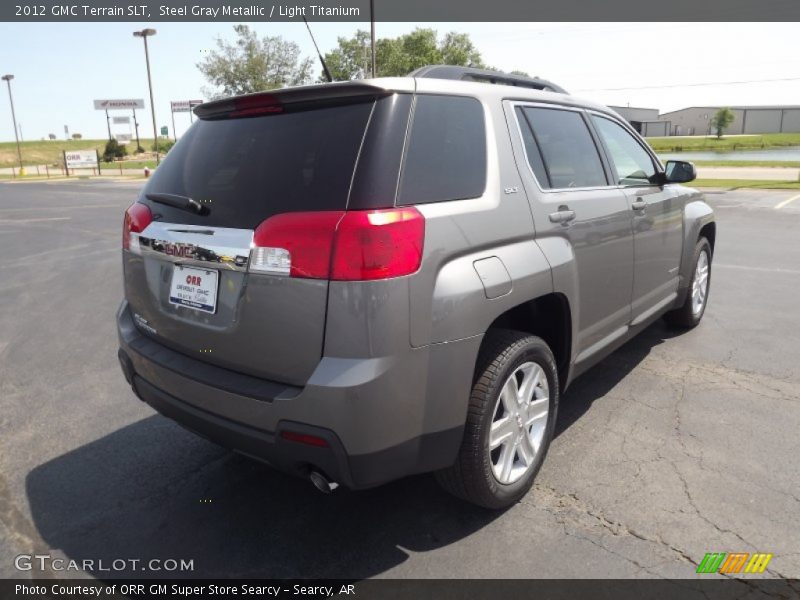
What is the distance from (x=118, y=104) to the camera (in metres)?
65.8

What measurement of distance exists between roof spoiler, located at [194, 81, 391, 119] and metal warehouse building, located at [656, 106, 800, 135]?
138290mm

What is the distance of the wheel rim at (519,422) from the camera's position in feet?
8.54

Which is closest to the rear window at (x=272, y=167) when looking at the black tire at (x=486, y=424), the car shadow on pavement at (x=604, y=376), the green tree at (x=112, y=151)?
the black tire at (x=486, y=424)

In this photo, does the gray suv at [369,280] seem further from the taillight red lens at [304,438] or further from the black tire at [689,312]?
the black tire at [689,312]

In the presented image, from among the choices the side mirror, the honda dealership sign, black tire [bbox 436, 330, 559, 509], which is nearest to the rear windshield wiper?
black tire [bbox 436, 330, 559, 509]

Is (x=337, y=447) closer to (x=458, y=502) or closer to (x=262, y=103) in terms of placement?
(x=458, y=502)

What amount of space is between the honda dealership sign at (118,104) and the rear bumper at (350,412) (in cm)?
7246

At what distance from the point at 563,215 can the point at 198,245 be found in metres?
1.73

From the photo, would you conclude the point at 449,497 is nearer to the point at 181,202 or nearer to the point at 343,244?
the point at 343,244

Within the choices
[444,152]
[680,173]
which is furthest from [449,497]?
[680,173]

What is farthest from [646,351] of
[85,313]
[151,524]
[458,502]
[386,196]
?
[85,313]

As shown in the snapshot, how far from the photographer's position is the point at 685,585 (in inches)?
87.1

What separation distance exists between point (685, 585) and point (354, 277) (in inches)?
67.4

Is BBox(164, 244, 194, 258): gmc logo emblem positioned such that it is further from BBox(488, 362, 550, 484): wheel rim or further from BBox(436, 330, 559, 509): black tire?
BBox(488, 362, 550, 484): wheel rim
